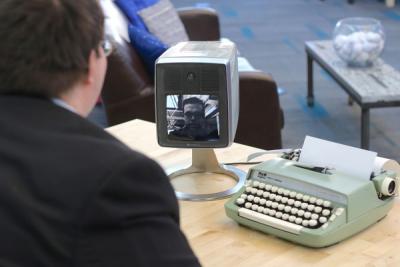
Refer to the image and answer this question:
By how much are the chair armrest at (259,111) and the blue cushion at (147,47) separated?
1.31 ft

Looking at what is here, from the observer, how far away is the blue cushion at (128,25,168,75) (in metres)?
3.29

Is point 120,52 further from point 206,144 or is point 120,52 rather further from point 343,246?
point 343,246

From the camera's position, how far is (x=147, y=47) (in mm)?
3312

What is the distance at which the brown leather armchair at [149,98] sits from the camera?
10.6ft

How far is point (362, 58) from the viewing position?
3.94 m

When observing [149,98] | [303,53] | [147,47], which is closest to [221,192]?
[149,98]

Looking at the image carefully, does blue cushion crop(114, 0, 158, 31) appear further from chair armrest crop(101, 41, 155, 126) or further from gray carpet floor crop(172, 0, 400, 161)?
gray carpet floor crop(172, 0, 400, 161)

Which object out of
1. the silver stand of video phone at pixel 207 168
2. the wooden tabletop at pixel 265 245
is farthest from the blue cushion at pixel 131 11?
the wooden tabletop at pixel 265 245

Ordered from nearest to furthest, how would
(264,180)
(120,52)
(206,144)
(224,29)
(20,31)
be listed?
(20,31)
(264,180)
(206,144)
(120,52)
(224,29)

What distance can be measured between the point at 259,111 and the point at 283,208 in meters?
1.63

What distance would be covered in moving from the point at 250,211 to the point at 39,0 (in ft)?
2.93

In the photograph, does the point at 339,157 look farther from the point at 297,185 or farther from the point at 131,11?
the point at 131,11

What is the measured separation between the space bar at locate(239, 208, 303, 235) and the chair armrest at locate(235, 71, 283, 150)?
1.59 meters

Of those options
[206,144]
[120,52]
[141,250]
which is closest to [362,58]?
[120,52]
